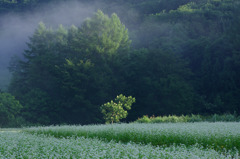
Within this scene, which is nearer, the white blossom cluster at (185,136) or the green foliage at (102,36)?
the white blossom cluster at (185,136)

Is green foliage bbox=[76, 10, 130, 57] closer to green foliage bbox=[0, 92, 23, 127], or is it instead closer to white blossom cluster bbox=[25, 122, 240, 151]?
Result: green foliage bbox=[0, 92, 23, 127]

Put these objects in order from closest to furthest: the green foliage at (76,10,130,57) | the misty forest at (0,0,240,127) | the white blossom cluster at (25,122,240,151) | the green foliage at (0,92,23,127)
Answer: the white blossom cluster at (25,122,240,151), the green foliage at (0,92,23,127), the misty forest at (0,0,240,127), the green foliage at (76,10,130,57)

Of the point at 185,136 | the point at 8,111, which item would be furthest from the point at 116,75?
the point at 185,136

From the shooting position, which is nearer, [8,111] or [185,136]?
[185,136]

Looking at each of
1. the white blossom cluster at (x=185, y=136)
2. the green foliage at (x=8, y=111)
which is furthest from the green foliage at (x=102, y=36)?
the white blossom cluster at (x=185, y=136)

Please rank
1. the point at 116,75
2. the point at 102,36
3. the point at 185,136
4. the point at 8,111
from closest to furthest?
1. the point at 185,136
2. the point at 8,111
3. the point at 102,36
4. the point at 116,75

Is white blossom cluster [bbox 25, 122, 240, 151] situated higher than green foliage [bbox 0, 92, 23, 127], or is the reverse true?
green foliage [bbox 0, 92, 23, 127]

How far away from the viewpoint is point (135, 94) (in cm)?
3697

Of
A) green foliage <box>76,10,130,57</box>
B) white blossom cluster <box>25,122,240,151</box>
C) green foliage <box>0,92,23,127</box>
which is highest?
green foliage <box>76,10,130,57</box>

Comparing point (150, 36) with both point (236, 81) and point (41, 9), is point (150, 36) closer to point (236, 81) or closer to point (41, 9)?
point (236, 81)

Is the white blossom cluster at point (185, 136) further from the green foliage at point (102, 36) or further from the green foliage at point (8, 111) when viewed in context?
the green foliage at point (102, 36)

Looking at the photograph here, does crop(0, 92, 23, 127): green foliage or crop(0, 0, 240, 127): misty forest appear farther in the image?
crop(0, 0, 240, 127): misty forest

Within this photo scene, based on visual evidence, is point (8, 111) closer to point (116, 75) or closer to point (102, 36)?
point (116, 75)

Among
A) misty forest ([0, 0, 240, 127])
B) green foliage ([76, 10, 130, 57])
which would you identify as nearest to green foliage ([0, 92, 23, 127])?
misty forest ([0, 0, 240, 127])
